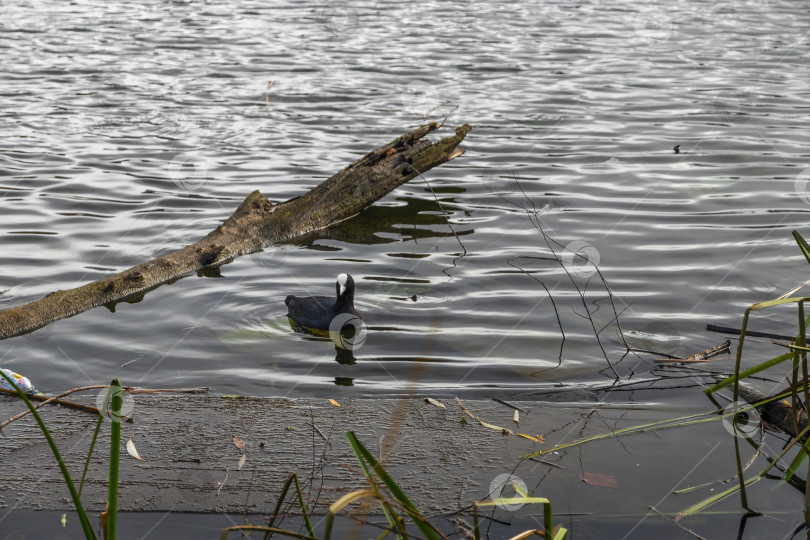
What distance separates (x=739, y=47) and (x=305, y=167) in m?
12.1

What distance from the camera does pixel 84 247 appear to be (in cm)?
871

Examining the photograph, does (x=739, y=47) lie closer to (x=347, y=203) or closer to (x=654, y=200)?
(x=654, y=200)

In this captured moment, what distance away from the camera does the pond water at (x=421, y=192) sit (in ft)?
21.0

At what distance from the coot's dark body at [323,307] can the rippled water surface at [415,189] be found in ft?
0.50

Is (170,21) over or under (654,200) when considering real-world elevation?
over

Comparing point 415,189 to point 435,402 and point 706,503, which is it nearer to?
point 435,402

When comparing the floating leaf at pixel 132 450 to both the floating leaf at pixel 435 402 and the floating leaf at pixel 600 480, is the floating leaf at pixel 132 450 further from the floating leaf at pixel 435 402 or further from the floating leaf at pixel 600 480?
the floating leaf at pixel 600 480

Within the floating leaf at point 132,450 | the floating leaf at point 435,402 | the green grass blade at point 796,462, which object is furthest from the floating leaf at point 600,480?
the floating leaf at point 132,450

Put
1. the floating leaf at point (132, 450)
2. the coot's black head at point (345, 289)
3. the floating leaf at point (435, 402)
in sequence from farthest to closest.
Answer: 1. the coot's black head at point (345, 289)
2. the floating leaf at point (435, 402)
3. the floating leaf at point (132, 450)

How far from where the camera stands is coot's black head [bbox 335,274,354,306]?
6.66 m

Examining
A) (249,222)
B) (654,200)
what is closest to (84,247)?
(249,222)

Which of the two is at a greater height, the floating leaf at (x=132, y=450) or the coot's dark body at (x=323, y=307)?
the floating leaf at (x=132, y=450)

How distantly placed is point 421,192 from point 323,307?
436cm

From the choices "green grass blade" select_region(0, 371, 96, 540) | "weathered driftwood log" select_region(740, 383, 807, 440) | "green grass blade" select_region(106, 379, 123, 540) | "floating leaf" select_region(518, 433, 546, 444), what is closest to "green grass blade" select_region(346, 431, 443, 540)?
"green grass blade" select_region(106, 379, 123, 540)
